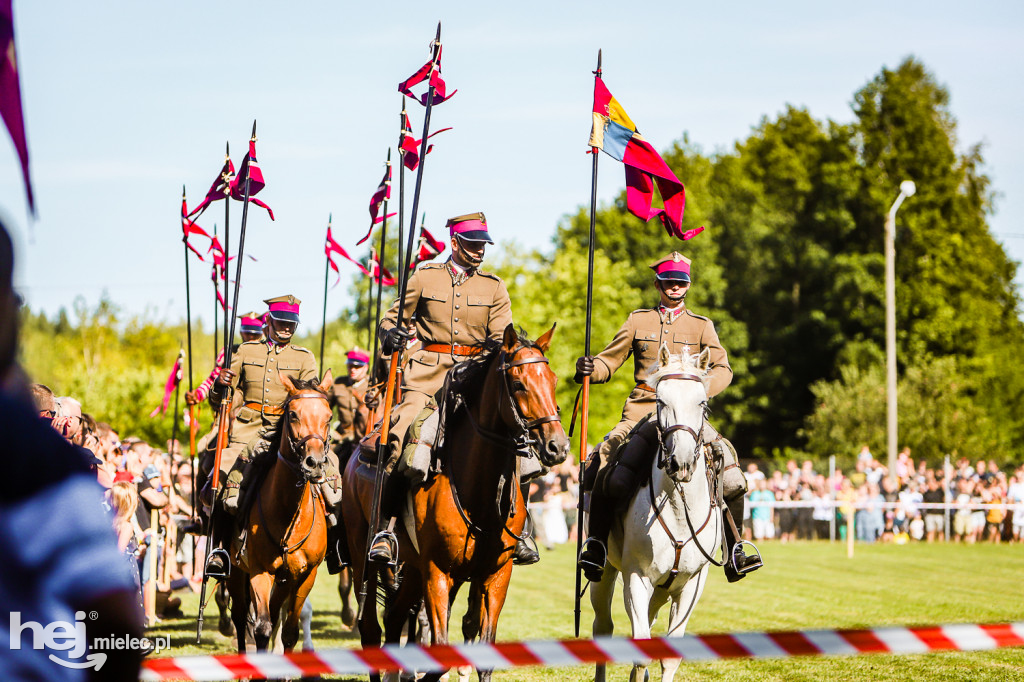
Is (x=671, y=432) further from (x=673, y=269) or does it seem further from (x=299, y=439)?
(x=299, y=439)

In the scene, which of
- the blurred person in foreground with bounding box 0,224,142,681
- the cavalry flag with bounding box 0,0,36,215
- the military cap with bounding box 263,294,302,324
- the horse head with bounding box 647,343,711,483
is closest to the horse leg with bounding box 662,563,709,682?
the horse head with bounding box 647,343,711,483

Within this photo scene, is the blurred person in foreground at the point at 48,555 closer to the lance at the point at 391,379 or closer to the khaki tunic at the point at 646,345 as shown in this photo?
the lance at the point at 391,379

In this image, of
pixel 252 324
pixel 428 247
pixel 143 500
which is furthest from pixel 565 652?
pixel 428 247

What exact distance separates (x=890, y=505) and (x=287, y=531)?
26485 mm

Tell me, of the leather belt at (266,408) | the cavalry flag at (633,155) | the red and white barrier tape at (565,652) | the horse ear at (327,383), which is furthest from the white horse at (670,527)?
the leather belt at (266,408)

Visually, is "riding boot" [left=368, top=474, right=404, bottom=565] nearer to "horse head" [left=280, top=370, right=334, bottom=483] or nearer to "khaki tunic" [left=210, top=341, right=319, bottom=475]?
Result: "horse head" [left=280, top=370, right=334, bottom=483]

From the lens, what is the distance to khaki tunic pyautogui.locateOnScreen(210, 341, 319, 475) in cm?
1202

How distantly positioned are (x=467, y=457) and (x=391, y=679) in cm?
213

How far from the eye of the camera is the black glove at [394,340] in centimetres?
897

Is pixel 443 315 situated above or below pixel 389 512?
above

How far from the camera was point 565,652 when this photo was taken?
4.19 meters

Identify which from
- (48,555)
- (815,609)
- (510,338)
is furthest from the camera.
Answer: (815,609)

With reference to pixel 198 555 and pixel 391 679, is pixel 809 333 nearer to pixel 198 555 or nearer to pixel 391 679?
pixel 198 555

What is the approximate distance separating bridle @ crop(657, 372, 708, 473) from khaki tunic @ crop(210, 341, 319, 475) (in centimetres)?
462
